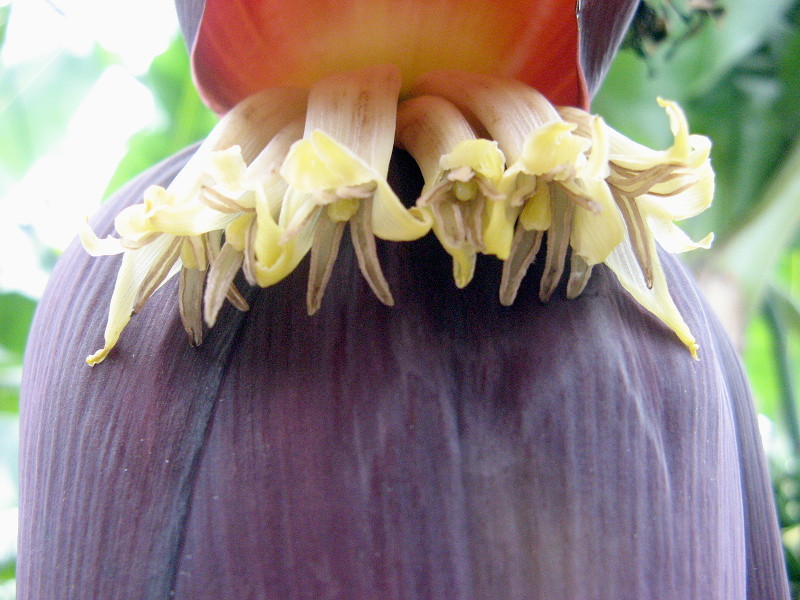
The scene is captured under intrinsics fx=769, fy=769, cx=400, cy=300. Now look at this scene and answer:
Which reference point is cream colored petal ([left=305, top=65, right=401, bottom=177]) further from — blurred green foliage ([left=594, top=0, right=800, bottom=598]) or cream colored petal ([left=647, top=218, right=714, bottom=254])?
blurred green foliage ([left=594, top=0, right=800, bottom=598])

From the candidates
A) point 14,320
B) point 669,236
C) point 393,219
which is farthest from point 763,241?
point 14,320

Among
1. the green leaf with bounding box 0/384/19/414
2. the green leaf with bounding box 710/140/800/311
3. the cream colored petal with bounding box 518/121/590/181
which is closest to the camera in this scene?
the cream colored petal with bounding box 518/121/590/181

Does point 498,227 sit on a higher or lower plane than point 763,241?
lower

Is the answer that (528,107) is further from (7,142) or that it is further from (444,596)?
(7,142)

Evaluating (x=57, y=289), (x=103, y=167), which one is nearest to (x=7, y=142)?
(x=103, y=167)

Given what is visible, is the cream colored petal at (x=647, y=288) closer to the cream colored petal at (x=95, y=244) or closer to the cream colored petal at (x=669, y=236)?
the cream colored petal at (x=669, y=236)

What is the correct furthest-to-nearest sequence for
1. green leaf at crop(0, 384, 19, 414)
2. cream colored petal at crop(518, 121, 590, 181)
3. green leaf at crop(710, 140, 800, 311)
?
green leaf at crop(0, 384, 19, 414), green leaf at crop(710, 140, 800, 311), cream colored petal at crop(518, 121, 590, 181)

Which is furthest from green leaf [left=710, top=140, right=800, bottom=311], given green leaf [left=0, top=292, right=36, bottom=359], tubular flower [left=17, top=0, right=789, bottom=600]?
green leaf [left=0, top=292, right=36, bottom=359]

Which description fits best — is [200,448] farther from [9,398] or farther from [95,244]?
[9,398]
